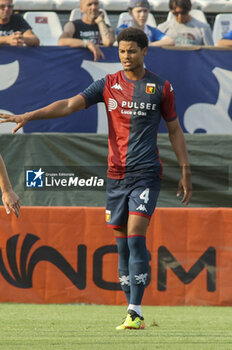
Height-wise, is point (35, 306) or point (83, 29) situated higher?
point (83, 29)

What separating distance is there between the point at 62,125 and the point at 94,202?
4.01 feet

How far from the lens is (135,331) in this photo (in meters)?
5.96

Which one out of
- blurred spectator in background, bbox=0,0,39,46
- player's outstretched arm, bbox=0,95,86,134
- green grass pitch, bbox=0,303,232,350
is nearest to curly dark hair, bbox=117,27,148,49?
player's outstretched arm, bbox=0,95,86,134

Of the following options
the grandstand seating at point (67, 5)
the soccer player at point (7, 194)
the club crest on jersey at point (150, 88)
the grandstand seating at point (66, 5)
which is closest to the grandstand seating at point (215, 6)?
the grandstand seating at point (67, 5)

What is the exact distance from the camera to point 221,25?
47.6ft

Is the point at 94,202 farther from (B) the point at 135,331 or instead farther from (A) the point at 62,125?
(B) the point at 135,331

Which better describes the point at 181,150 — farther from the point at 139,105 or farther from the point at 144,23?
the point at 144,23

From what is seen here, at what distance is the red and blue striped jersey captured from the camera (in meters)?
6.41

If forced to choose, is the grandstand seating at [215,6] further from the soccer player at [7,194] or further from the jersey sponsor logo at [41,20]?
the soccer player at [7,194]

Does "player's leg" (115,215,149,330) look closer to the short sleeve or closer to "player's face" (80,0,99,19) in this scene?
the short sleeve

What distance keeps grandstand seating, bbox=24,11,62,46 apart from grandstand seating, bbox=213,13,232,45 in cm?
287

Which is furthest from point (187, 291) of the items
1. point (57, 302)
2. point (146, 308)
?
point (57, 302)

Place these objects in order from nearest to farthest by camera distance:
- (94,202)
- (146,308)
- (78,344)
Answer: (78,344)
(146,308)
(94,202)

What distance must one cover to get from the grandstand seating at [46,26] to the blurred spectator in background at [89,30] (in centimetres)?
293
